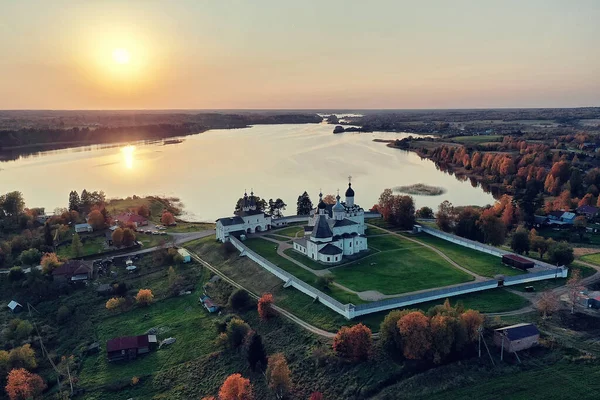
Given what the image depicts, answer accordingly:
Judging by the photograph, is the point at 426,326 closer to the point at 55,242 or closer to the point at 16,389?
the point at 16,389

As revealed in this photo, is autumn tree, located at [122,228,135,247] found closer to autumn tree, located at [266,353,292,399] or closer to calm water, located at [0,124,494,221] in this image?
calm water, located at [0,124,494,221]

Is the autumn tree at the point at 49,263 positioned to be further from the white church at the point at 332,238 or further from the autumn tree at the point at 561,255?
the autumn tree at the point at 561,255

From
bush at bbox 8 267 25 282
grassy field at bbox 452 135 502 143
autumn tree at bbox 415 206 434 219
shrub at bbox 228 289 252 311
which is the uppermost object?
grassy field at bbox 452 135 502 143

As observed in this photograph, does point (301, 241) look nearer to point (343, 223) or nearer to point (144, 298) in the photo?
point (343, 223)

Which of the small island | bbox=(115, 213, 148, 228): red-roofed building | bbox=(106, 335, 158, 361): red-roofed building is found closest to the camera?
bbox=(106, 335, 158, 361): red-roofed building

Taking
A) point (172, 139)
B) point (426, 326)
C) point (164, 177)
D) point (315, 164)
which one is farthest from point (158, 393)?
point (172, 139)

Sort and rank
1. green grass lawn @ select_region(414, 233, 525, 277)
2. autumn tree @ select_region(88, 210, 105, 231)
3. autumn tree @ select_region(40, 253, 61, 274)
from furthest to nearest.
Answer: autumn tree @ select_region(88, 210, 105, 231) → autumn tree @ select_region(40, 253, 61, 274) → green grass lawn @ select_region(414, 233, 525, 277)

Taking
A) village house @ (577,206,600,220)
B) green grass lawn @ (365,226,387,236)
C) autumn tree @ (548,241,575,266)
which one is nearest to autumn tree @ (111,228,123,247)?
green grass lawn @ (365,226,387,236)
